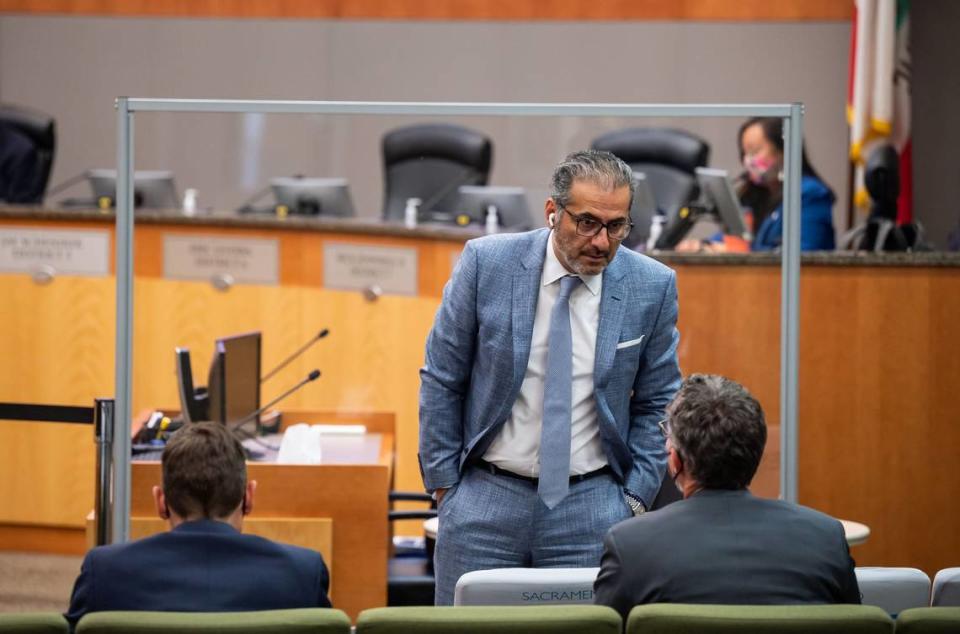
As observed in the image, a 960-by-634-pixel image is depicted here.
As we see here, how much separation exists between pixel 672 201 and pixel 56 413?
308cm

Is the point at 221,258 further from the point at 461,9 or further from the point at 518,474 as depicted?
the point at 461,9

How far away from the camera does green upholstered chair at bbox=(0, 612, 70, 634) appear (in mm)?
1912

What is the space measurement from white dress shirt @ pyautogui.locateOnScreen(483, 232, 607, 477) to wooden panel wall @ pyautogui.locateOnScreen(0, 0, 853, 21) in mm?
6031

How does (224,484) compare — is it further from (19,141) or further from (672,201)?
(19,141)

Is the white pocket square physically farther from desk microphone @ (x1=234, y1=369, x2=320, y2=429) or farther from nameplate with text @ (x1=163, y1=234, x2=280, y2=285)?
nameplate with text @ (x1=163, y1=234, x2=280, y2=285)

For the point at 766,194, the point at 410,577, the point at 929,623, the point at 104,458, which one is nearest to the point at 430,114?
the point at 104,458

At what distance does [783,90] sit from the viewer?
8266mm

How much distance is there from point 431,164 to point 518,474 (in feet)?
14.7

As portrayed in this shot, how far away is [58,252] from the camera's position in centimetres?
494

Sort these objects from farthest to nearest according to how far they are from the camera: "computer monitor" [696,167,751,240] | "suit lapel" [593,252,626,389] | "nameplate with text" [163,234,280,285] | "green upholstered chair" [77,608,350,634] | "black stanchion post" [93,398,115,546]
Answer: "computer monitor" [696,167,751,240]
"nameplate with text" [163,234,280,285]
"black stanchion post" [93,398,115,546]
"suit lapel" [593,252,626,389]
"green upholstered chair" [77,608,350,634]

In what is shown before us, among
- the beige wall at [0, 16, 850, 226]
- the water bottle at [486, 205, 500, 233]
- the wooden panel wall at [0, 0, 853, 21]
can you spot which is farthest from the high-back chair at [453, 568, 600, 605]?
the wooden panel wall at [0, 0, 853, 21]

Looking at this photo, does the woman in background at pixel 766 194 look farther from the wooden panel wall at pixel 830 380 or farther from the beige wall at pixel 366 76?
the beige wall at pixel 366 76

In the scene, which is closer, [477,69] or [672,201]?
[672,201]

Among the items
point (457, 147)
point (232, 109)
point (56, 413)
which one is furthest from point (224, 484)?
point (457, 147)
